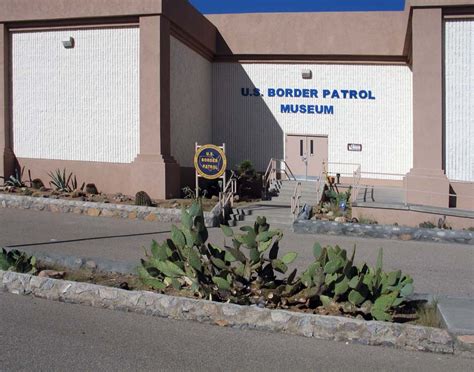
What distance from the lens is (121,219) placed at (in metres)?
15.9

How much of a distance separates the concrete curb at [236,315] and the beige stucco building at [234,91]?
34.6ft

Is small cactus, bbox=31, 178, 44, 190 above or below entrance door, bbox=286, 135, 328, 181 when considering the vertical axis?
below

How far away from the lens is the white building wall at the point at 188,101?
20.0m

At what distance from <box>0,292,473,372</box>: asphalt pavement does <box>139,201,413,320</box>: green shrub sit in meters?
0.62

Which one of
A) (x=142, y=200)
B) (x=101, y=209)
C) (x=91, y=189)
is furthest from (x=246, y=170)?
(x=101, y=209)

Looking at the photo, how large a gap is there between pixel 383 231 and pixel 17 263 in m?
8.90

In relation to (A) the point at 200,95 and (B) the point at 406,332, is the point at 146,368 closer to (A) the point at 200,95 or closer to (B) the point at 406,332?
(B) the point at 406,332

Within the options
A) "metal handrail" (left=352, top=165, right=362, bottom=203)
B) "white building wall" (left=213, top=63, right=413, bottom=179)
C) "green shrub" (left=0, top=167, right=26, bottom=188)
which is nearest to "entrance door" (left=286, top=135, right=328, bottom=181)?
"white building wall" (left=213, top=63, right=413, bottom=179)

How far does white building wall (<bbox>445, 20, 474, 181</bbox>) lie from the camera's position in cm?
1830

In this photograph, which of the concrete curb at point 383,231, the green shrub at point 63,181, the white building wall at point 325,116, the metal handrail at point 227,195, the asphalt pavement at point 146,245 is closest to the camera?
the asphalt pavement at point 146,245

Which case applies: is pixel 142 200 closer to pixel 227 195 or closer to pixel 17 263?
pixel 227 195

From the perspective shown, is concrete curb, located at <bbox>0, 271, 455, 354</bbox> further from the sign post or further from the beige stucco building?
the beige stucco building

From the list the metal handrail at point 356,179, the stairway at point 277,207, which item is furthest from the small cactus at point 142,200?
the metal handrail at point 356,179

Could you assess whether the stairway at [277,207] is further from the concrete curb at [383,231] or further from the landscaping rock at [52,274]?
the landscaping rock at [52,274]
